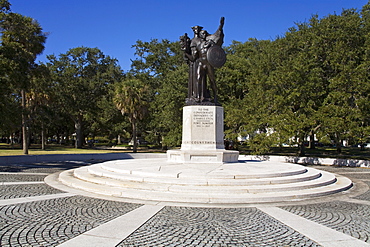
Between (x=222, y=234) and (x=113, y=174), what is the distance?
6394mm

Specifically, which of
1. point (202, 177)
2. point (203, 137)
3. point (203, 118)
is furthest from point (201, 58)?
point (202, 177)

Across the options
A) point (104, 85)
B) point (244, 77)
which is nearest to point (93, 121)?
point (104, 85)

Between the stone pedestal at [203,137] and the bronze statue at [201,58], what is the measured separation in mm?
521

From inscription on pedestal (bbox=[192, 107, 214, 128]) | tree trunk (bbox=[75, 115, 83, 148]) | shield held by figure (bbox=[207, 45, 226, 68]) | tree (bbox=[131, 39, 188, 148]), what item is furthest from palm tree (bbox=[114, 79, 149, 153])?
shield held by figure (bbox=[207, 45, 226, 68])

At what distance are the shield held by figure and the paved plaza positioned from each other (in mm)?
8104

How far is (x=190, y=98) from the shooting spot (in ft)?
49.6

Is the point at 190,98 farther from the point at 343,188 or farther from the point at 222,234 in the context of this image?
the point at 222,234

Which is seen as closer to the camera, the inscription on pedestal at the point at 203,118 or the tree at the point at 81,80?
the inscription on pedestal at the point at 203,118

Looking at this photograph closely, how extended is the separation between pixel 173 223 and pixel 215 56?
9.95m

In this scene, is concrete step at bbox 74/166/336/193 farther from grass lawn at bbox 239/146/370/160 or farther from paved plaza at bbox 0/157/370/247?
grass lawn at bbox 239/146/370/160

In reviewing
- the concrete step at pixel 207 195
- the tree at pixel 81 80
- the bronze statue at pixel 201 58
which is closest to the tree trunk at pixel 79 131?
the tree at pixel 81 80

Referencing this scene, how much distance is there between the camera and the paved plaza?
5.27m

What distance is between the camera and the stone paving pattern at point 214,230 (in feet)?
17.1

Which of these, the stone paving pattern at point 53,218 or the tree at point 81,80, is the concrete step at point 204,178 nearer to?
the stone paving pattern at point 53,218
